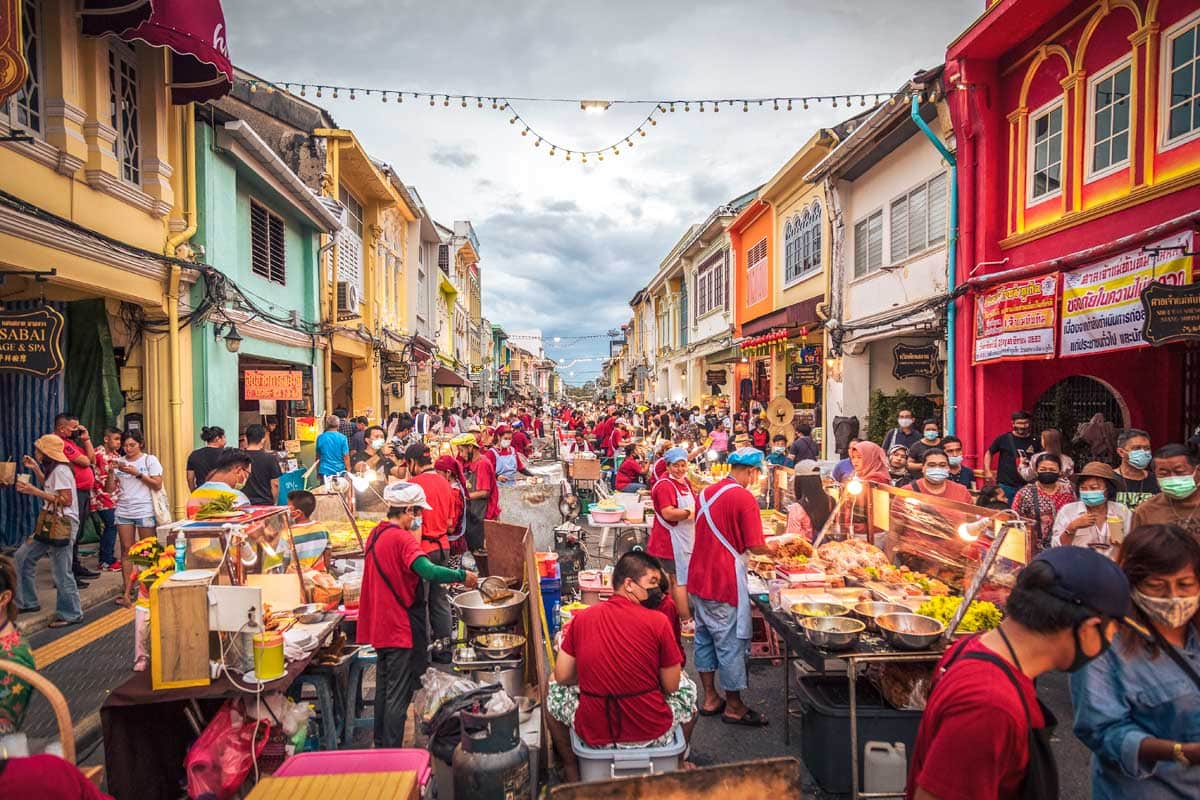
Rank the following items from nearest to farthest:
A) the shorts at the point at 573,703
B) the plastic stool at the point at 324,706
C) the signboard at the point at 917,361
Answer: the shorts at the point at 573,703, the plastic stool at the point at 324,706, the signboard at the point at 917,361

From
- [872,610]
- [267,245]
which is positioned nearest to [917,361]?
[872,610]

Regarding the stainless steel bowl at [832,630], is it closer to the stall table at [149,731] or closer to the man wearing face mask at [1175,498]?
the man wearing face mask at [1175,498]

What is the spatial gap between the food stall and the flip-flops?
0.87 feet

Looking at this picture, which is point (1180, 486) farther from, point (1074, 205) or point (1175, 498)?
point (1074, 205)

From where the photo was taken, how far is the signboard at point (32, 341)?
22.5 feet

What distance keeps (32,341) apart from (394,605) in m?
5.07

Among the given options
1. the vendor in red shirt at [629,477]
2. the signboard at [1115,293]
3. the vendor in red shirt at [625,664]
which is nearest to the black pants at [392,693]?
the vendor in red shirt at [625,664]

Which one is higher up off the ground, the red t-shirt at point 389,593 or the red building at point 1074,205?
the red building at point 1074,205

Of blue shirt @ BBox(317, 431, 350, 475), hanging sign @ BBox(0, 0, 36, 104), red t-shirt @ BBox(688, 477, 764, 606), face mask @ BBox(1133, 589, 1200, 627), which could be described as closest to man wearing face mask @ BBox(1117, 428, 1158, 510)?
red t-shirt @ BBox(688, 477, 764, 606)

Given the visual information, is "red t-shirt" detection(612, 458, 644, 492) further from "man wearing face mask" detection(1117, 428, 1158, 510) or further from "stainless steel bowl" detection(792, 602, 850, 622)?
"man wearing face mask" detection(1117, 428, 1158, 510)

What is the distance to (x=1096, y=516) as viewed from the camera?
5.92 m

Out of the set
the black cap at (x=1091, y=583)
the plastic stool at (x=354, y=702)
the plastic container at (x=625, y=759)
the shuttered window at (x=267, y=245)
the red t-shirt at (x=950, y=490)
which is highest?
the shuttered window at (x=267, y=245)

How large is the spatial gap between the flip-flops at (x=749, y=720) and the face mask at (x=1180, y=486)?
3532 millimetres

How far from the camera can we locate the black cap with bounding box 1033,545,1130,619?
2113 millimetres
